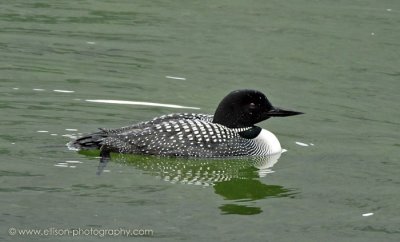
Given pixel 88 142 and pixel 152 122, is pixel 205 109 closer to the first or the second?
pixel 152 122

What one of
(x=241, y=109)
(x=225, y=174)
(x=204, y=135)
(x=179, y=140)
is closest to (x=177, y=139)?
(x=179, y=140)

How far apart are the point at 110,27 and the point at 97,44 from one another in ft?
3.40

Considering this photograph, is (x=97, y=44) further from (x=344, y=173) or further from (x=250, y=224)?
(x=250, y=224)

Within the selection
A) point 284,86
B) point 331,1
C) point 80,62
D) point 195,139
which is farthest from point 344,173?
point 331,1

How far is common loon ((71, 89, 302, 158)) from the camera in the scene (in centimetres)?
921

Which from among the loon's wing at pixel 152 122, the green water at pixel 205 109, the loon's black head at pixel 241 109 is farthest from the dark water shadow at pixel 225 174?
the loon's black head at pixel 241 109

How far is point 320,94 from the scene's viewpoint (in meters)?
11.8

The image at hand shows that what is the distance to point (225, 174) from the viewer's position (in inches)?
358

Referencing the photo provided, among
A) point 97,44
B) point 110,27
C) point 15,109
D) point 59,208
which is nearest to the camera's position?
point 59,208

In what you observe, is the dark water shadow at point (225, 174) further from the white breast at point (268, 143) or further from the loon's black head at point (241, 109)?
the loon's black head at point (241, 109)

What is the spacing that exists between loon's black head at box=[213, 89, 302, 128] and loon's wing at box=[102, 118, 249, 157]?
5.1 inches

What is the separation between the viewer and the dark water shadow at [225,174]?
27.8 ft

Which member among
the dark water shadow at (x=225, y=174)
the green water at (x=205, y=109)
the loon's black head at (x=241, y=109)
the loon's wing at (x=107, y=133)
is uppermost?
the loon's black head at (x=241, y=109)

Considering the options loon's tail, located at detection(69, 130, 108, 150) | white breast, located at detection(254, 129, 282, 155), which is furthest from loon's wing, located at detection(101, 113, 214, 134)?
white breast, located at detection(254, 129, 282, 155)
